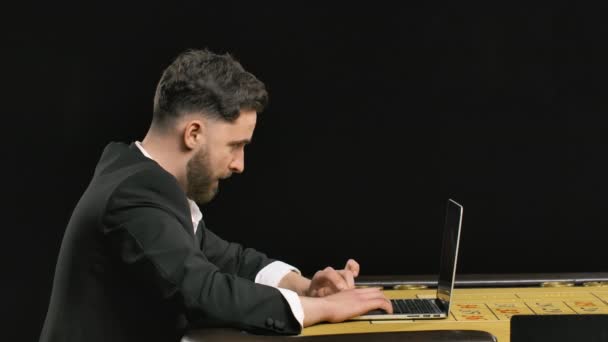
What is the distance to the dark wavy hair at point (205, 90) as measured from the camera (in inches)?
99.3

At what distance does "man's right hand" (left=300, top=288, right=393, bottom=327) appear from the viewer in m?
2.30

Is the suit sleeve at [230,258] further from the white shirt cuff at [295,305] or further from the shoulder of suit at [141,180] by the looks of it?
the white shirt cuff at [295,305]

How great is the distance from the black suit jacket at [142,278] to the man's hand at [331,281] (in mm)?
380

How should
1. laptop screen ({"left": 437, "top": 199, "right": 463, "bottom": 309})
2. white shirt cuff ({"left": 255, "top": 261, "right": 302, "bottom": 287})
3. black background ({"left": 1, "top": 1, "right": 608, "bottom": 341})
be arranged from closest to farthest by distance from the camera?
laptop screen ({"left": 437, "top": 199, "right": 463, "bottom": 309})
white shirt cuff ({"left": 255, "top": 261, "right": 302, "bottom": 287})
black background ({"left": 1, "top": 1, "right": 608, "bottom": 341})

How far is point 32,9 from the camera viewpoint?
Result: 3.55 m

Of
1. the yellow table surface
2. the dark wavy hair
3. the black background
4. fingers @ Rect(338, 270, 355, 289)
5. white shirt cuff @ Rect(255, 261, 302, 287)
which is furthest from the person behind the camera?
the black background

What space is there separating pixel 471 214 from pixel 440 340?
1.66 m

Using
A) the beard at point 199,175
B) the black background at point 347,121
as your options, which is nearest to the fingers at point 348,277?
the beard at point 199,175

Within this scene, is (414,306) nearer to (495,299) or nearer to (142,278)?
(495,299)

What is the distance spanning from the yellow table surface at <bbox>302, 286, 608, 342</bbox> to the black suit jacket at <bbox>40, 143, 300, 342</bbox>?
0.21 m

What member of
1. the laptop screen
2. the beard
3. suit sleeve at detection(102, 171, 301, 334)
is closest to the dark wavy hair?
the beard

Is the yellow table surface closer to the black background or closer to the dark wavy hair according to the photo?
the dark wavy hair

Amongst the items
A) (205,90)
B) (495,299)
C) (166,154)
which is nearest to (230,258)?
(166,154)

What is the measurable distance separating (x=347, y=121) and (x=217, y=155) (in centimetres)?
115
